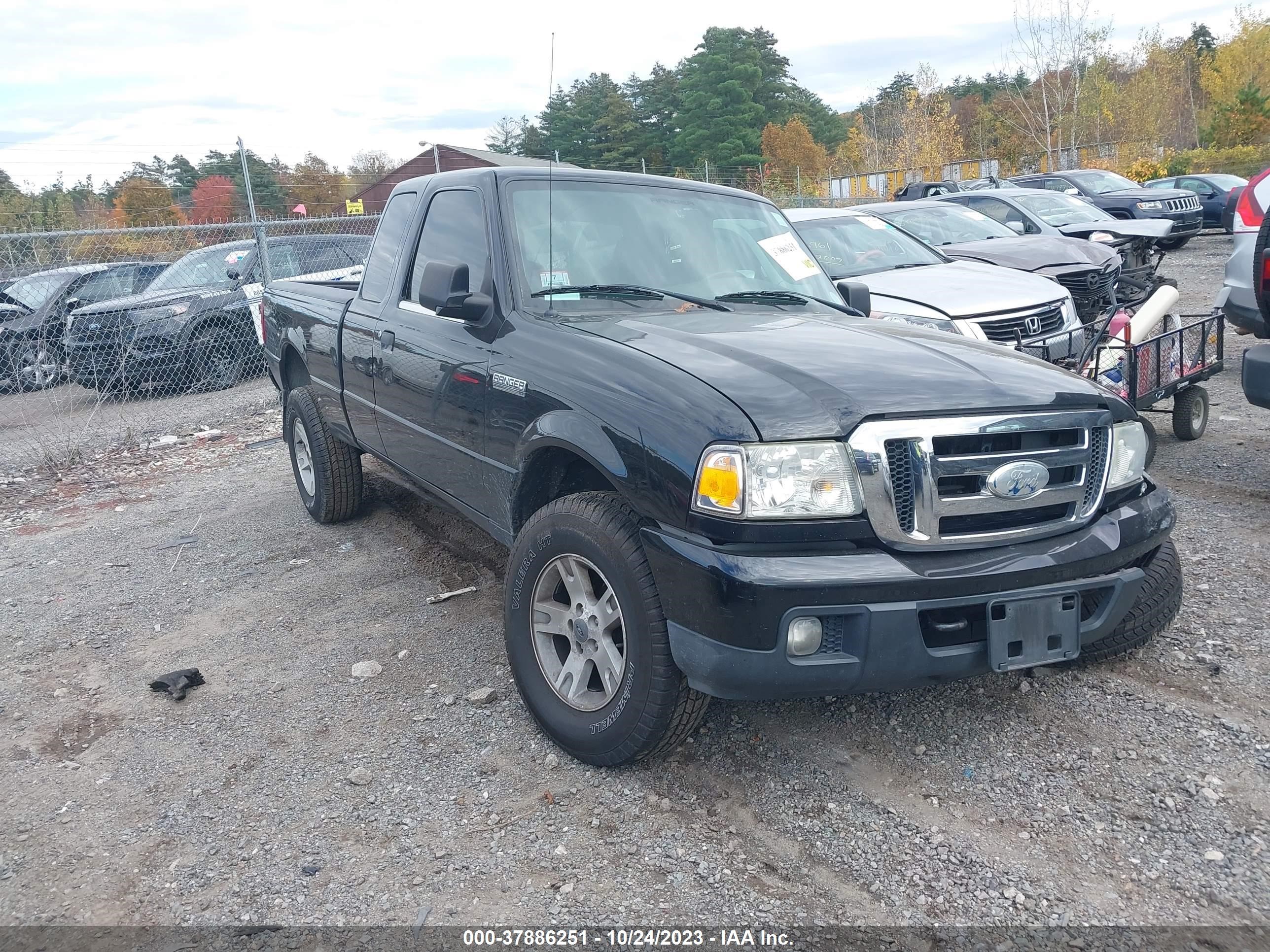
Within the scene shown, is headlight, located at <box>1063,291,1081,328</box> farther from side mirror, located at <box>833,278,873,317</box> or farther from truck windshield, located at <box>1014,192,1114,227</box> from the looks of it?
truck windshield, located at <box>1014,192,1114,227</box>

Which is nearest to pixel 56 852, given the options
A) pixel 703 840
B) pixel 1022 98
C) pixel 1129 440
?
pixel 703 840

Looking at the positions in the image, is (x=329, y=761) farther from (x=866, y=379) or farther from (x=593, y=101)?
(x=593, y=101)

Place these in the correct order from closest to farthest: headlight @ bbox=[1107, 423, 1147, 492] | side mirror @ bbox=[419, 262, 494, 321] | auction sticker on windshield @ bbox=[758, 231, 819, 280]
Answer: headlight @ bbox=[1107, 423, 1147, 492] < side mirror @ bbox=[419, 262, 494, 321] < auction sticker on windshield @ bbox=[758, 231, 819, 280]

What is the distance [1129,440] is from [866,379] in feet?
3.06

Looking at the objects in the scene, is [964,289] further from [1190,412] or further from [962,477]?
[962,477]

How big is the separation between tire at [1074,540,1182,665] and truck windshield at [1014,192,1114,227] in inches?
404

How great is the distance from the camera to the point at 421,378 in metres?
4.03

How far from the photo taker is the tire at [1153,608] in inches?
125

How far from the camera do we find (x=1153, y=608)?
3193 mm

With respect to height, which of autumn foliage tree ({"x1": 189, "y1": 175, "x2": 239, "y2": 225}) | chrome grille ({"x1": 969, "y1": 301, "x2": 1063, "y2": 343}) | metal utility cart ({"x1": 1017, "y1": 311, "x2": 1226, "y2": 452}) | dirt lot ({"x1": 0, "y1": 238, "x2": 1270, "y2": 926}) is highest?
autumn foliage tree ({"x1": 189, "y1": 175, "x2": 239, "y2": 225})

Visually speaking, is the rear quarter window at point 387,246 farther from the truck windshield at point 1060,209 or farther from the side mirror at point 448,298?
the truck windshield at point 1060,209

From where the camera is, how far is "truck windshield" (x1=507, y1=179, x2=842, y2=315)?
3.67 m

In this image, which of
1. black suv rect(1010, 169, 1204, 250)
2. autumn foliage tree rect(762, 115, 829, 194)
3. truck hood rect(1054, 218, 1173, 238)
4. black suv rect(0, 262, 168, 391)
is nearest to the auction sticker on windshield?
truck hood rect(1054, 218, 1173, 238)

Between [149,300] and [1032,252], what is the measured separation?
31.3ft
